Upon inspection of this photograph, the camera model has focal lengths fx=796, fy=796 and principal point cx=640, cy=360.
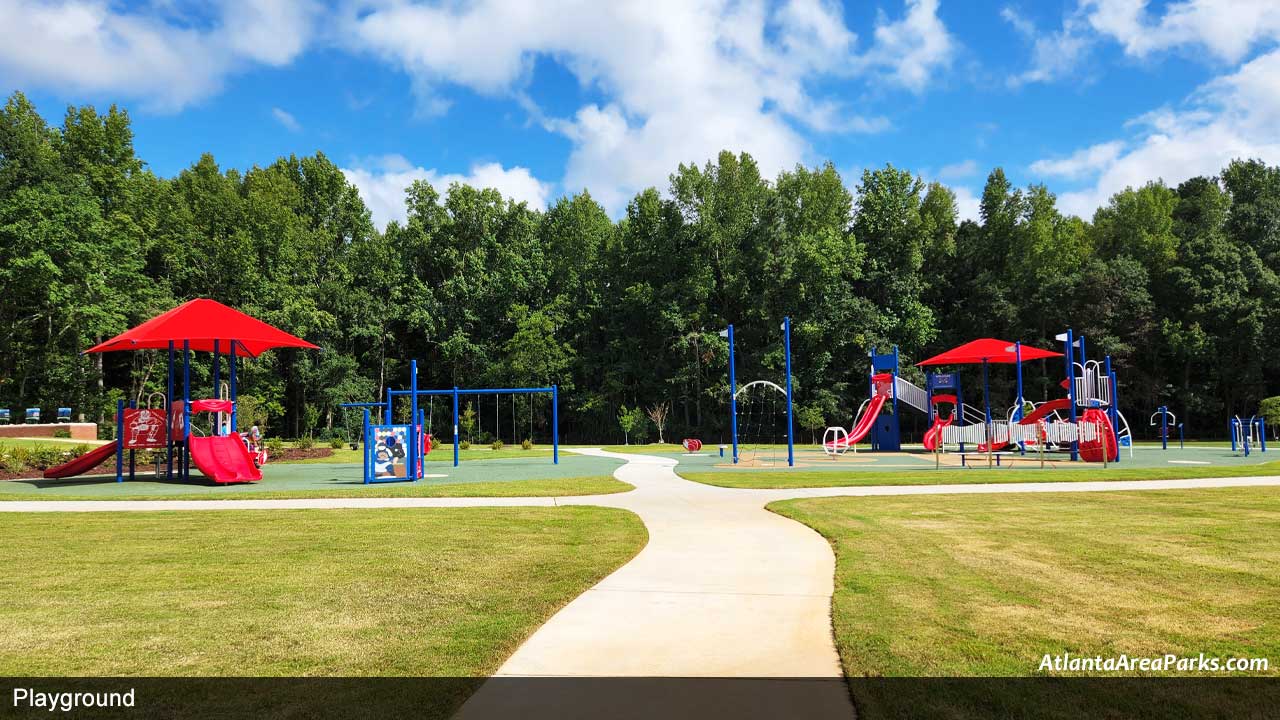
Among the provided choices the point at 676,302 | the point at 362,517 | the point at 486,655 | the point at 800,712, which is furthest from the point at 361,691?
the point at 676,302

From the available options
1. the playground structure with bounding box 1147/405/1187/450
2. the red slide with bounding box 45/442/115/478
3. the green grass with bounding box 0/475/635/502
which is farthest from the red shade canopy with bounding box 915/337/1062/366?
the red slide with bounding box 45/442/115/478

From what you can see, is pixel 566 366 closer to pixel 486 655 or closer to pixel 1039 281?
pixel 1039 281

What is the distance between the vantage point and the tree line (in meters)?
43.1

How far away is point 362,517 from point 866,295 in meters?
42.6

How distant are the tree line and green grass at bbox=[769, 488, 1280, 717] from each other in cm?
3282

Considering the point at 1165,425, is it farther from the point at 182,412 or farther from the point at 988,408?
the point at 182,412

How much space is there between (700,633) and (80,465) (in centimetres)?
2192

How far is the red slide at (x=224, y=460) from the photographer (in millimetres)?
19031

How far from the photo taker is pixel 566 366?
47969 mm

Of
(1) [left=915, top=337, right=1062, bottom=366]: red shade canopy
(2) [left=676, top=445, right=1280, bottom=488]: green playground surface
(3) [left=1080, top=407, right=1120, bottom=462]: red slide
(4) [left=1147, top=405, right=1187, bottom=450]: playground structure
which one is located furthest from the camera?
(4) [left=1147, top=405, right=1187, bottom=450]: playground structure

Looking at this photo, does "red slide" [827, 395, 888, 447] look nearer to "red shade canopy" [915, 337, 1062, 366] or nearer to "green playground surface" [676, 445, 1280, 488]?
"green playground surface" [676, 445, 1280, 488]

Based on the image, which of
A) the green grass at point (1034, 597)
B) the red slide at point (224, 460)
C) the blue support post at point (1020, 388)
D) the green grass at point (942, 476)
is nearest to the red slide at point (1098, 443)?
the blue support post at point (1020, 388)

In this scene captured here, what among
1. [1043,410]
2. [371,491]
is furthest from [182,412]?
[1043,410]

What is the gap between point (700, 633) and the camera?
5.24 metres
